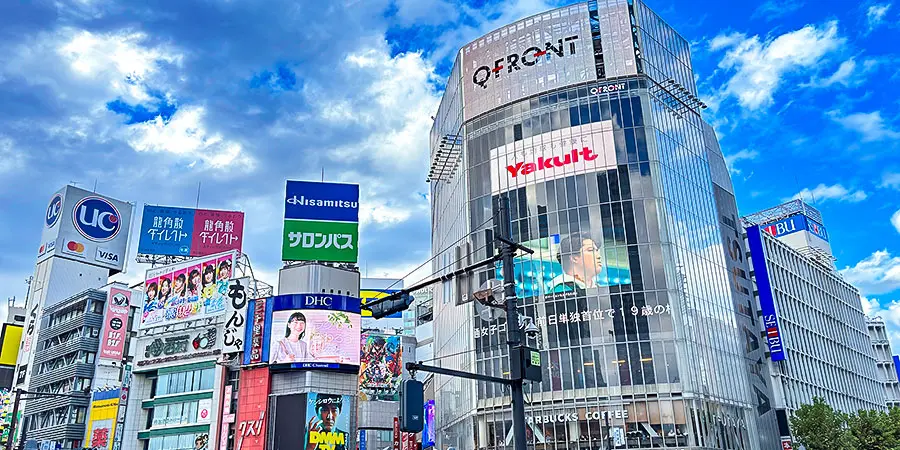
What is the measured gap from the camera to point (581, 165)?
5684 cm

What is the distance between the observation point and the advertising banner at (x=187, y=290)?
211 feet

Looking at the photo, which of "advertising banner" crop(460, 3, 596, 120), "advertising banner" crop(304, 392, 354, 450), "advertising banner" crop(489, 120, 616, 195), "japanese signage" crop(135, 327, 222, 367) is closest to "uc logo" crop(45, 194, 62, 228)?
"japanese signage" crop(135, 327, 222, 367)

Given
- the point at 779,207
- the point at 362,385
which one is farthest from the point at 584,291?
the point at 779,207

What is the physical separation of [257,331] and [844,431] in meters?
49.2

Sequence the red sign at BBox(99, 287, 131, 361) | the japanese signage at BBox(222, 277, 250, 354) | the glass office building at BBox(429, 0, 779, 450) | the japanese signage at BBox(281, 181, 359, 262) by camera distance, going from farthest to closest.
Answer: the red sign at BBox(99, 287, 131, 361)
the japanese signage at BBox(281, 181, 359, 262)
the japanese signage at BBox(222, 277, 250, 354)
the glass office building at BBox(429, 0, 779, 450)

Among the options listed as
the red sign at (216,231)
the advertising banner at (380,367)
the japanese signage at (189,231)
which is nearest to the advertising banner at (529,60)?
the advertising banner at (380,367)

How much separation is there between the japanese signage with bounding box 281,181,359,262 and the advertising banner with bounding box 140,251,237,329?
22.3 ft

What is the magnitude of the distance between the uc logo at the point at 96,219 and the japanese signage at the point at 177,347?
114 feet

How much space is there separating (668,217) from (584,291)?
888 cm

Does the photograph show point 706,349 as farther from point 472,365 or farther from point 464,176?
point 464,176

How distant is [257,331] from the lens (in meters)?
61.9

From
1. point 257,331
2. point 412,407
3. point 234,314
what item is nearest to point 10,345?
point 234,314

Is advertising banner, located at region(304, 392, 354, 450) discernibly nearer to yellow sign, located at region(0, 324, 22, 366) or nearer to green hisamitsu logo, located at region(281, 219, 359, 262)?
green hisamitsu logo, located at region(281, 219, 359, 262)

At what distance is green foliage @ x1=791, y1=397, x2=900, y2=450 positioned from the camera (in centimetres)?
5434
